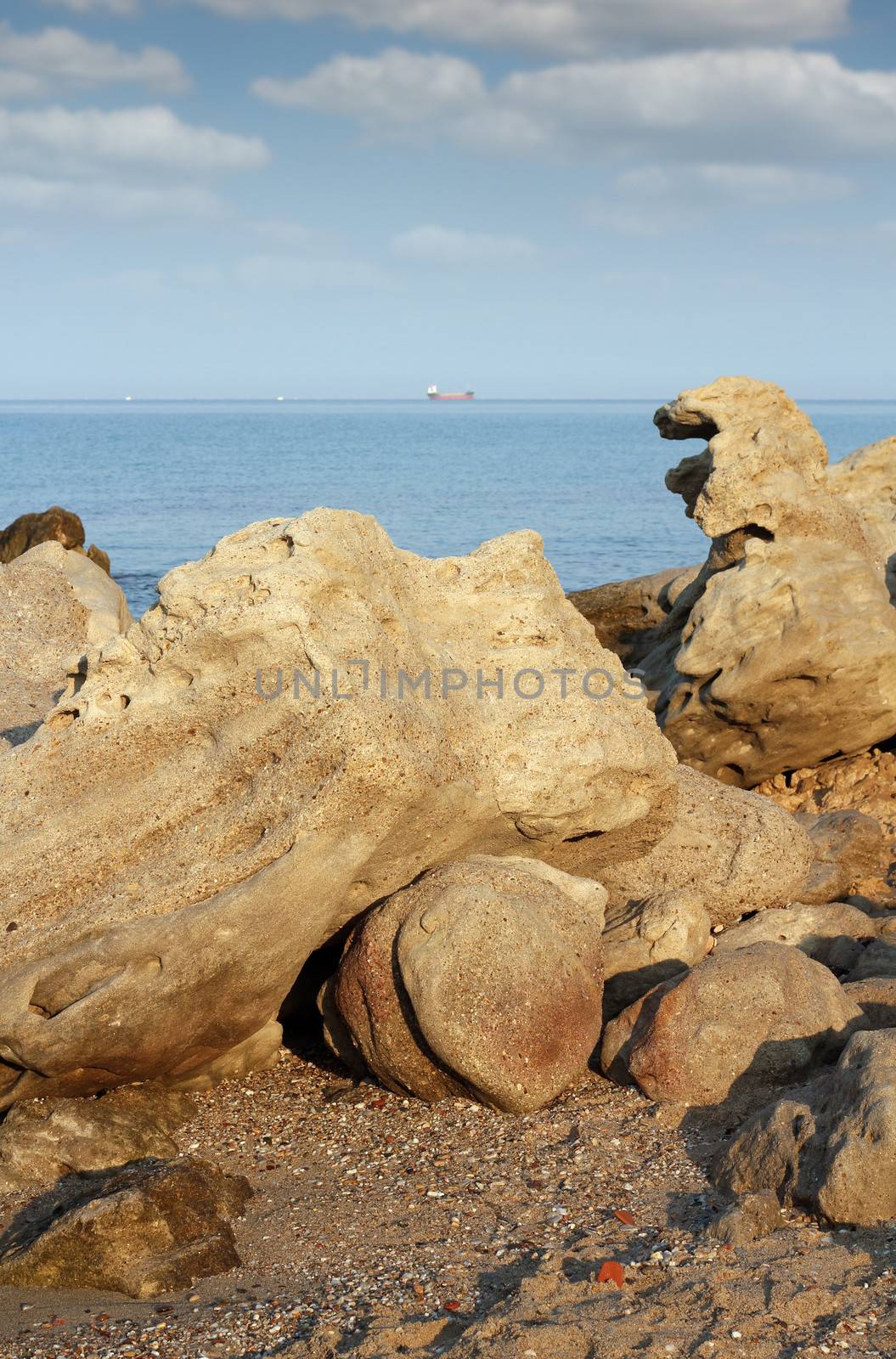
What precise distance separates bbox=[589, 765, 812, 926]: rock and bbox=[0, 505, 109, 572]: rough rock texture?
1351 cm

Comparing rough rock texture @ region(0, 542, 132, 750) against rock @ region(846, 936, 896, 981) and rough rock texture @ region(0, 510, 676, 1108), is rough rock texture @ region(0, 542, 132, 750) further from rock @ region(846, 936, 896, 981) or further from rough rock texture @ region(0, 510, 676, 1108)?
rock @ region(846, 936, 896, 981)

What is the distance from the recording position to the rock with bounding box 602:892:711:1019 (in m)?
6.87

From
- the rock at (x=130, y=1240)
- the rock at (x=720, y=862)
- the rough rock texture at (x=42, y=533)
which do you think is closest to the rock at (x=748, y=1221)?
the rock at (x=130, y=1240)

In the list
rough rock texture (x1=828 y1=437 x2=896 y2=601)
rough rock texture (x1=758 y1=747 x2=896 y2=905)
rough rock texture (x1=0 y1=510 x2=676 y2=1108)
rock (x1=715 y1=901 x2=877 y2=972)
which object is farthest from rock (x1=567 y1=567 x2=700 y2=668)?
rough rock texture (x1=0 y1=510 x2=676 y2=1108)

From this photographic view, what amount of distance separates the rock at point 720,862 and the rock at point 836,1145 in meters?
2.44

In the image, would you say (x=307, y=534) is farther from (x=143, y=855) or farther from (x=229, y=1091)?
(x=229, y=1091)

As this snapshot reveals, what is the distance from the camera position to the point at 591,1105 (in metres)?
5.93

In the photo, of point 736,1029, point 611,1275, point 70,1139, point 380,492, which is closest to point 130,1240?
point 70,1139

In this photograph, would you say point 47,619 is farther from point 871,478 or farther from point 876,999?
point 871,478

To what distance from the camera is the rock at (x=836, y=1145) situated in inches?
178

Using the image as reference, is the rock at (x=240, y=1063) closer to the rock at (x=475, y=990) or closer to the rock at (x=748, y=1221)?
the rock at (x=475, y=990)

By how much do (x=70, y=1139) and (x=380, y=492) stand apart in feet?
160

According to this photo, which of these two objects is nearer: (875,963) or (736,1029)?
(736,1029)

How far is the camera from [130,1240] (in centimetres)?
473
